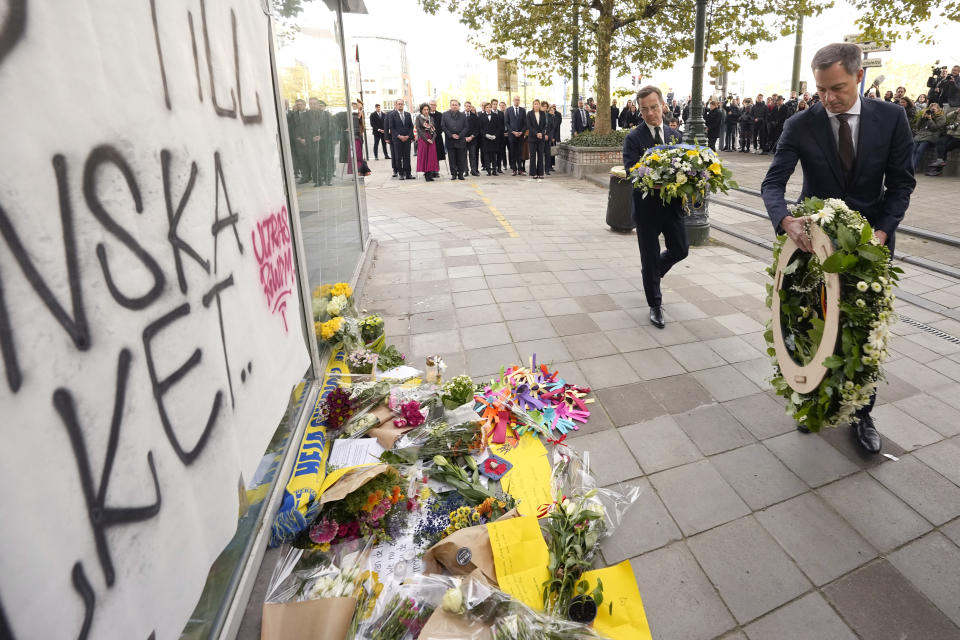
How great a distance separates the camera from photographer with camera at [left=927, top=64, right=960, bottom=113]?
503 inches

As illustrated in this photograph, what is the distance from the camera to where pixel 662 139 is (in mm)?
4617

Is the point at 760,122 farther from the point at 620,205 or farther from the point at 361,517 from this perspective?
the point at 361,517

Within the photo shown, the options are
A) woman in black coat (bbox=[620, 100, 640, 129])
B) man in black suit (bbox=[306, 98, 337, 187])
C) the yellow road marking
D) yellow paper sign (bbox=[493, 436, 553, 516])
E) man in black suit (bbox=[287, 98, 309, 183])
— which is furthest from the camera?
woman in black coat (bbox=[620, 100, 640, 129])

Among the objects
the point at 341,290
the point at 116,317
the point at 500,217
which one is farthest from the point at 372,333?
the point at 500,217

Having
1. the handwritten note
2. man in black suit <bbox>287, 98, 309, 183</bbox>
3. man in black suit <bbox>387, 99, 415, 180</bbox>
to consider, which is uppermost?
man in black suit <bbox>387, 99, 415, 180</bbox>

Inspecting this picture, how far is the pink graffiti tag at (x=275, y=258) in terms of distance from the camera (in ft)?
7.22

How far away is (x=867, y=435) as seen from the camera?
2.95 meters

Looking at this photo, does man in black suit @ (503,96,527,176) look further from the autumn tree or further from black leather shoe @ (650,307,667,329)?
black leather shoe @ (650,307,667,329)

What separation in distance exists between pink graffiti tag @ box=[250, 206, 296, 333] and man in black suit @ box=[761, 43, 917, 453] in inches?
102

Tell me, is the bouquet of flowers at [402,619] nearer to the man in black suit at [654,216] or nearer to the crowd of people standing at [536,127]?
the man in black suit at [654,216]

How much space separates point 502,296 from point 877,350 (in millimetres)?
3593

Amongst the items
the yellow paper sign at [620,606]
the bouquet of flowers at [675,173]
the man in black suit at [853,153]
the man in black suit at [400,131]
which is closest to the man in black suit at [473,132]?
the man in black suit at [400,131]

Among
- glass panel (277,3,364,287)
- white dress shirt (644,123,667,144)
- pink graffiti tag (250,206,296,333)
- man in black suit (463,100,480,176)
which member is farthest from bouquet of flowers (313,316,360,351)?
man in black suit (463,100,480,176)

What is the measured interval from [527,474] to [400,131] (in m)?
13.3
